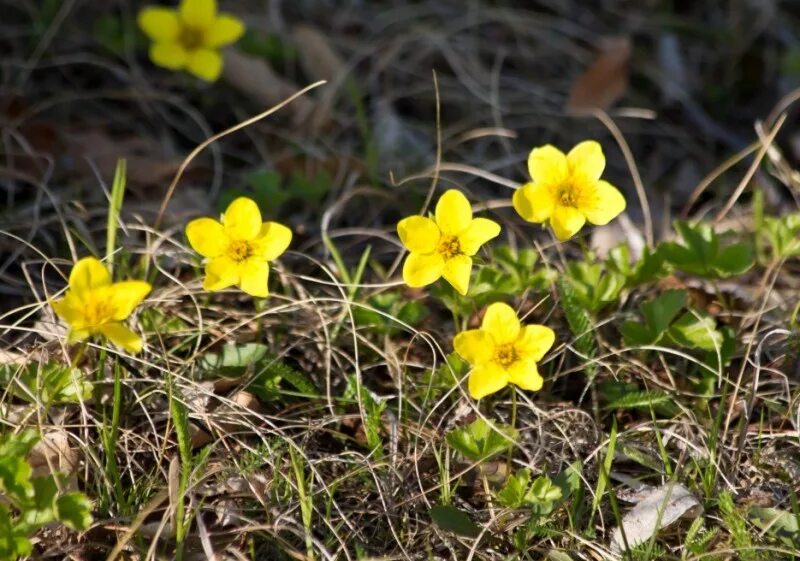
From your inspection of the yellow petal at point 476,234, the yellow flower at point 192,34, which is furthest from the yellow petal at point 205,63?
the yellow petal at point 476,234

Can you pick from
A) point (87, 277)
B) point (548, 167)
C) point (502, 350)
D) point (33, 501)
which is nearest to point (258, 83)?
point (548, 167)

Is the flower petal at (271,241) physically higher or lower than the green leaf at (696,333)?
higher

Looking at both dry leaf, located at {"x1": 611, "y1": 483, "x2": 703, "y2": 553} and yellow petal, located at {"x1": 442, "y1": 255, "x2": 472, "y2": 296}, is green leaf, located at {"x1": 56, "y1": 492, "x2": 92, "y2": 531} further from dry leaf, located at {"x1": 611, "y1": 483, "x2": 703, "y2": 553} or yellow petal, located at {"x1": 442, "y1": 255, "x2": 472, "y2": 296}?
dry leaf, located at {"x1": 611, "y1": 483, "x2": 703, "y2": 553}

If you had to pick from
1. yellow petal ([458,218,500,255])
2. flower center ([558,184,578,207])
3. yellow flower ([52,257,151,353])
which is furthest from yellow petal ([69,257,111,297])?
flower center ([558,184,578,207])

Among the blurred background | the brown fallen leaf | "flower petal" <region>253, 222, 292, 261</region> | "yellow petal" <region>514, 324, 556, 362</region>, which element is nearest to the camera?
"yellow petal" <region>514, 324, 556, 362</region>

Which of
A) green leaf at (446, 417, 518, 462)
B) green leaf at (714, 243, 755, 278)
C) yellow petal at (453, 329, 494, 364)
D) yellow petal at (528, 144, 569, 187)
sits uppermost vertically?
yellow petal at (528, 144, 569, 187)

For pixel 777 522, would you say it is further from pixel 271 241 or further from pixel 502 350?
pixel 271 241

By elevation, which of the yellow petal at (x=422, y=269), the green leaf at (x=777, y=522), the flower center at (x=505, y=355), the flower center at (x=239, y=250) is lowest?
the green leaf at (x=777, y=522)

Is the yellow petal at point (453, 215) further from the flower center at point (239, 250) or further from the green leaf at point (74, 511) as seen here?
the green leaf at point (74, 511)
